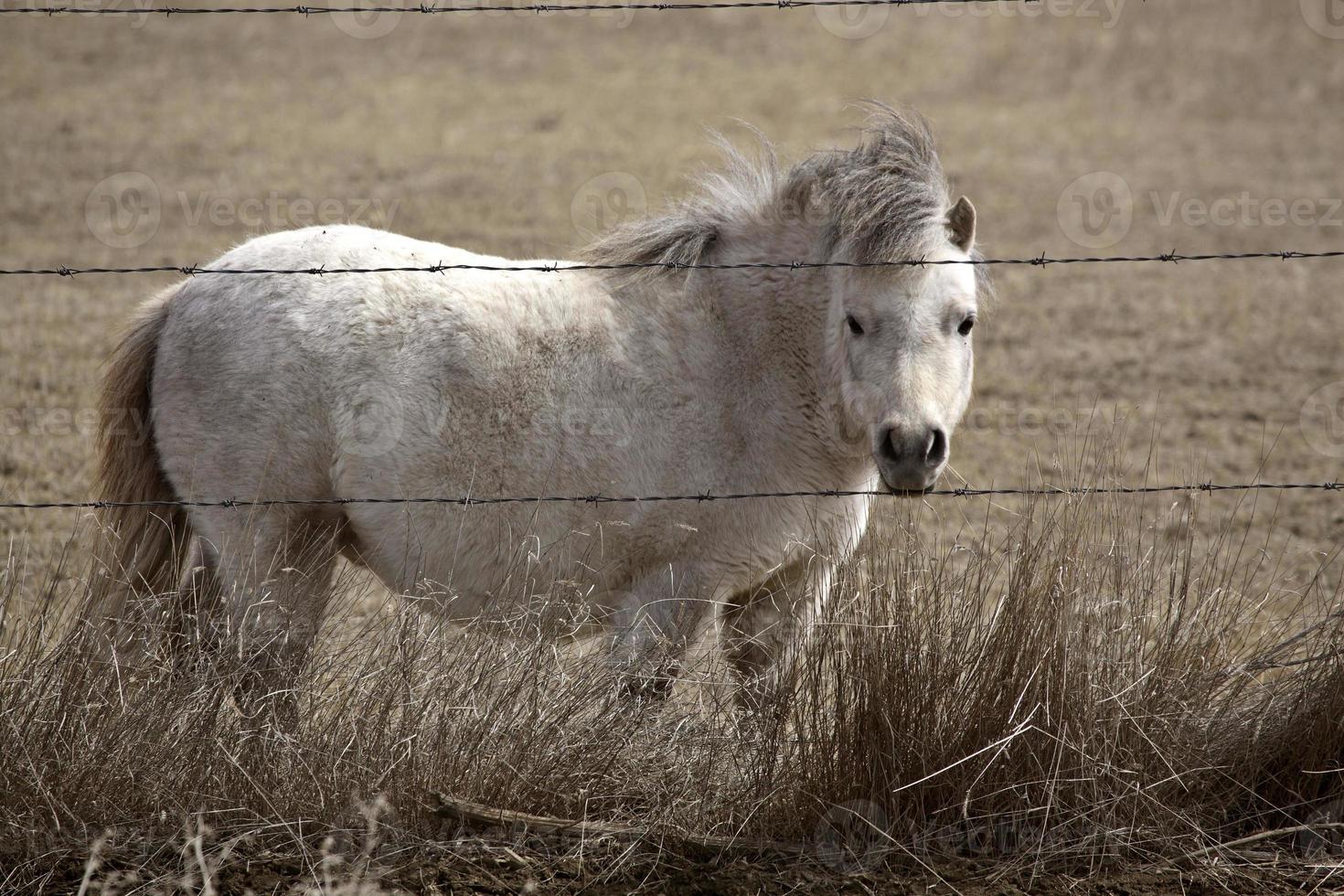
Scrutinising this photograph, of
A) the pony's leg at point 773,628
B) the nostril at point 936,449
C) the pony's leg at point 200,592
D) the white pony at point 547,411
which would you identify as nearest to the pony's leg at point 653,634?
the white pony at point 547,411

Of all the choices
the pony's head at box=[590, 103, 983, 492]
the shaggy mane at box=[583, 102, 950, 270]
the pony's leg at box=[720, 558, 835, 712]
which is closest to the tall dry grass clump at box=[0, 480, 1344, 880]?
the pony's leg at box=[720, 558, 835, 712]

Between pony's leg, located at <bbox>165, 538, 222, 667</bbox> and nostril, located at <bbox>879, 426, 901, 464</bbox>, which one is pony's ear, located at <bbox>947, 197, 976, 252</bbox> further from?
pony's leg, located at <bbox>165, 538, 222, 667</bbox>

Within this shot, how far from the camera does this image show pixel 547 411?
164 inches

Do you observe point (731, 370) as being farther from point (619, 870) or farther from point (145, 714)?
point (145, 714)

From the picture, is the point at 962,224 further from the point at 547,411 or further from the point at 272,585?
the point at 272,585

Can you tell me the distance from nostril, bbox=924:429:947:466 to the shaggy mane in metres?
0.62

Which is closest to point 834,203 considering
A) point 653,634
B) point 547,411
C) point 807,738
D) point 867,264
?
point 867,264

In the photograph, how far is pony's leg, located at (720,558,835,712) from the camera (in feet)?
11.1

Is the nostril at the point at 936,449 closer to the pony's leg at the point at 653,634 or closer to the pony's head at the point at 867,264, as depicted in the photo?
the pony's head at the point at 867,264

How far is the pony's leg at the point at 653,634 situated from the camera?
3.42 metres

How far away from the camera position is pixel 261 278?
418 centimetres

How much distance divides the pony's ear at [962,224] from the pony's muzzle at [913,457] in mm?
783

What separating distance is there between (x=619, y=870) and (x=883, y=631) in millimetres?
936

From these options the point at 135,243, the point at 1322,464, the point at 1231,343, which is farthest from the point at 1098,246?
the point at 135,243
